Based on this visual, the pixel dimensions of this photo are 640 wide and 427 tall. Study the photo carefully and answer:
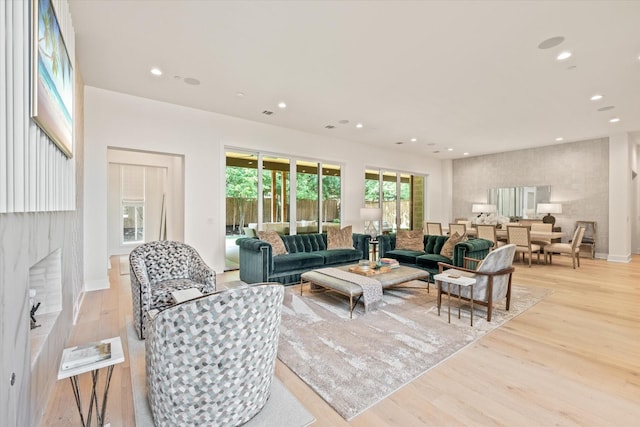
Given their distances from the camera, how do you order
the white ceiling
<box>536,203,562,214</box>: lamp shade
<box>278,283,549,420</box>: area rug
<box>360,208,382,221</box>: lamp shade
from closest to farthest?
1. <box>278,283,549,420</box>: area rug
2. the white ceiling
3. <box>360,208,382,221</box>: lamp shade
4. <box>536,203,562,214</box>: lamp shade

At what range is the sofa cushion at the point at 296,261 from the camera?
4.54 meters

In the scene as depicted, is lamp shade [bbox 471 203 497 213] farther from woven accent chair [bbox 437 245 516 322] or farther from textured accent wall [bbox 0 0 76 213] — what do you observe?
textured accent wall [bbox 0 0 76 213]

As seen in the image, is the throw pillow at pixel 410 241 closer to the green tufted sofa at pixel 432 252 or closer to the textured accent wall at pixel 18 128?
the green tufted sofa at pixel 432 252

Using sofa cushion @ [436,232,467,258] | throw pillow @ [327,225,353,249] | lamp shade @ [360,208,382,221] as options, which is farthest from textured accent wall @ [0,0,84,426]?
lamp shade @ [360,208,382,221]

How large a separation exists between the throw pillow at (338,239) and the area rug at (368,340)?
1562 mm

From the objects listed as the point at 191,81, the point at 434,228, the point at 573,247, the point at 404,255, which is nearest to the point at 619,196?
the point at 573,247

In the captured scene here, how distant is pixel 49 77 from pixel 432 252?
5.35 metres

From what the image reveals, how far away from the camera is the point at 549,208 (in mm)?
7906

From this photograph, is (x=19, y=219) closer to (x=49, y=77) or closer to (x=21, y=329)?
(x=21, y=329)

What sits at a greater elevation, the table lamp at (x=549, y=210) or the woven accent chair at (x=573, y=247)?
the table lamp at (x=549, y=210)

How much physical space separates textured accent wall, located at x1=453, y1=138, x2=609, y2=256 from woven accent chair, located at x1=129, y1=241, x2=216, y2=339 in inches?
365

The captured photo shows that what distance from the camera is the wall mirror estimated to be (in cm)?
837

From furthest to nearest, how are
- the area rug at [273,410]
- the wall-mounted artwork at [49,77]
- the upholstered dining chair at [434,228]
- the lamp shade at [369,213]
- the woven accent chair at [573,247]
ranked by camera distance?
1. the upholstered dining chair at [434,228]
2. the lamp shade at [369,213]
3. the woven accent chair at [573,247]
4. the area rug at [273,410]
5. the wall-mounted artwork at [49,77]

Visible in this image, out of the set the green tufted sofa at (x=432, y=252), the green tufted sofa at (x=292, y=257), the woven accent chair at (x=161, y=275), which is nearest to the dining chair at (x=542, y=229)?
the green tufted sofa at (x=432, y=252)
